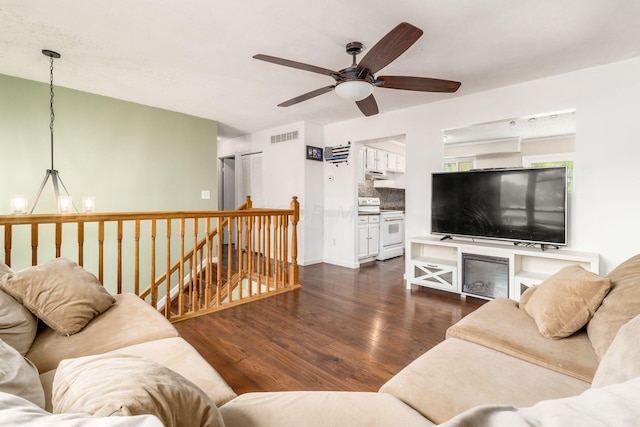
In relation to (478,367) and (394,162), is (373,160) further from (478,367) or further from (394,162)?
(478,367)

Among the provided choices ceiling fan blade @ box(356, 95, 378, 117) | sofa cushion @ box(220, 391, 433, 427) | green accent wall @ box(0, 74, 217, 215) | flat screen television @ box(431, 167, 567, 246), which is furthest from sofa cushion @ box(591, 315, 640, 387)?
green accent wall @ box(0, 74, 217, 215)

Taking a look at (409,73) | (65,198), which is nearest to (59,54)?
(65,198)

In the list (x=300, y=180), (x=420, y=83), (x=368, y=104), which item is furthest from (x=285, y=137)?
(x=420, y=83)

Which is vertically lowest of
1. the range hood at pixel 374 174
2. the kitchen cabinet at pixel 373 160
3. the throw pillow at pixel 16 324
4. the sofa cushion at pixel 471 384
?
the sofa cushion at pixel 471 384

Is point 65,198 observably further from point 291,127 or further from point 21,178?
point 291,127

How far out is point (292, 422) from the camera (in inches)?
35.5

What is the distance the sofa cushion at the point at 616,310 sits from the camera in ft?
4.19

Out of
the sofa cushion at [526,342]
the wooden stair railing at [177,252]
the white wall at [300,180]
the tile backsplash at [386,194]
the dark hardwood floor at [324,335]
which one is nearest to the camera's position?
the sofa cushion at [526,342]

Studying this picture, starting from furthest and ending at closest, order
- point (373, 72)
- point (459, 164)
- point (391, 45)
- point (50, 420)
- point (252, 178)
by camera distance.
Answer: point (459, 164), point (252, 178), point (373, 72), point (391, 45), point (50, 420)

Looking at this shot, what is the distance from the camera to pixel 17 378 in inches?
30.8

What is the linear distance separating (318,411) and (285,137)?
4.95 m

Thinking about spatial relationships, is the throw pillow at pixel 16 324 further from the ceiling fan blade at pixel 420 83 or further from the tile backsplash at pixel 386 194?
the tile backsplash at pixel 386 194

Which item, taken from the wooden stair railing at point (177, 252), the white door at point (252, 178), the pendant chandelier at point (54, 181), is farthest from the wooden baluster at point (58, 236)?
the white door at point (252, 178)

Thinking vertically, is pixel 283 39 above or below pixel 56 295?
above
